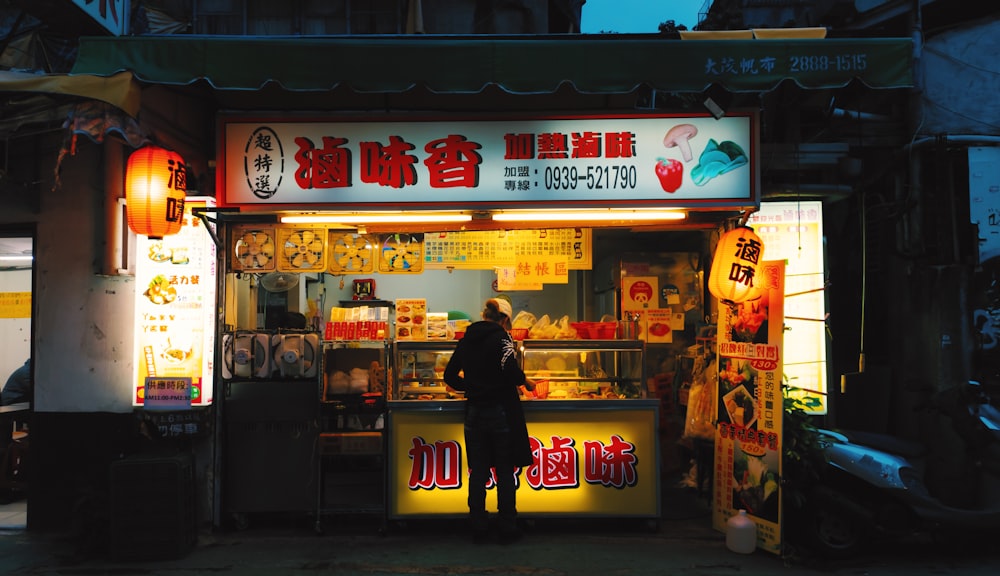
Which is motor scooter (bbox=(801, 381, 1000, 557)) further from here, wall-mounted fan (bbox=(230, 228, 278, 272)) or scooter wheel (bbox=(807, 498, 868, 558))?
wall-mounted fan (bbox=(230, 228, 278, 272))

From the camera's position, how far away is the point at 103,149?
6.39 meters

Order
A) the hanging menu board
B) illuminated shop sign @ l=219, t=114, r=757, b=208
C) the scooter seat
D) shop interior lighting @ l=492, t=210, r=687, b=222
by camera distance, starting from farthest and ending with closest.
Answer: the hanging menu board < shop interior lighting @ l=492, t=210, r=687, b=222 < illuminated shop sign @ l=219, t=114, r=757, b=208 < the scooter seat

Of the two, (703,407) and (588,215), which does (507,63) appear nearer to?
(588,215)

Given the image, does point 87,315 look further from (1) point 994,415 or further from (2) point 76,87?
(1) point 994,415

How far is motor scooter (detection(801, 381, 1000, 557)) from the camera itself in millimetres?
5301

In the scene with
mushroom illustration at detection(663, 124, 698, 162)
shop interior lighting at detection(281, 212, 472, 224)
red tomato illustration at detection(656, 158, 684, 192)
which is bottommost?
shop interior lighting at detection(281, 212, 472, 224)

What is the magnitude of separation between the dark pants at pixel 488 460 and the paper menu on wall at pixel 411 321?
1303 mm

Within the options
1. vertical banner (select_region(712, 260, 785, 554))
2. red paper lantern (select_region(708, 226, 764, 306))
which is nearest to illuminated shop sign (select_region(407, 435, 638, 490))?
vertical banner (select_region(712, 260, 785, 554))

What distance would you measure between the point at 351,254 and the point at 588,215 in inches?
97.3

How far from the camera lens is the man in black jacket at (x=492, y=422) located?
579cm

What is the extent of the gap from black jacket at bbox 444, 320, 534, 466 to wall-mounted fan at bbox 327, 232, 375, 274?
152 centimetres

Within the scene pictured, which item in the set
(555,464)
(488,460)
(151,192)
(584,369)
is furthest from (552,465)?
(151,192)

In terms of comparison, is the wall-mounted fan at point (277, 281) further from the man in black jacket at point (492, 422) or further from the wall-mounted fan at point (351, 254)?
the man in black jacket at point (492, 422)

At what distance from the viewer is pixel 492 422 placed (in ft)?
19.0
